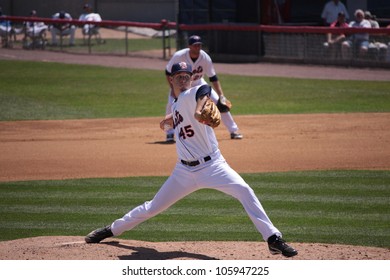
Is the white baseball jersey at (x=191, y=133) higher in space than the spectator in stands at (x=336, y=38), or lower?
higher

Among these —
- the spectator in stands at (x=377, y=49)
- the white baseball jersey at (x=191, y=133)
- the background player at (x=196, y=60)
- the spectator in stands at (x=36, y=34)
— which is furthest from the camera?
the spectator in stands at (x=36, y=34)

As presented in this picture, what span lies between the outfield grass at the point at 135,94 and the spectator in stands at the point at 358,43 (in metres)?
1.96

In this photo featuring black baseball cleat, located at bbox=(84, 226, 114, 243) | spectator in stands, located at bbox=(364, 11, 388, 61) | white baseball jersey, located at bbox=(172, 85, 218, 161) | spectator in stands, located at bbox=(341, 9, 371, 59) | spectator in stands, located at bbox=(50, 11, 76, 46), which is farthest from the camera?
spectator in stands, located at bbox=(50, 11, 76, 46)

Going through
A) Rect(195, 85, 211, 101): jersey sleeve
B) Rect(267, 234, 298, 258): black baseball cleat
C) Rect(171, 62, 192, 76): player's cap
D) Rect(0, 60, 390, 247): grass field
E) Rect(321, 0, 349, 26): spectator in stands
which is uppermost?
Rect(171, 62, 192, 76): player's cap

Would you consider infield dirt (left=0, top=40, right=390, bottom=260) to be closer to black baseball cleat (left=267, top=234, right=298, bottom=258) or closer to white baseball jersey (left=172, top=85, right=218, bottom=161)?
black baseball cleat (left=267, top=234, right=298, bottom=258)

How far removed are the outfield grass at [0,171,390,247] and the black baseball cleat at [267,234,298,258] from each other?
1.32 m

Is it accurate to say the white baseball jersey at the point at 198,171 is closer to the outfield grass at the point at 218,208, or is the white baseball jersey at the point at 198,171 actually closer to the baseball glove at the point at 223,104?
the outfield grass at the point at 218,208

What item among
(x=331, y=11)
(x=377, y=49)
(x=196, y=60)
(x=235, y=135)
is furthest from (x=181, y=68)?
(x=331, y=11)

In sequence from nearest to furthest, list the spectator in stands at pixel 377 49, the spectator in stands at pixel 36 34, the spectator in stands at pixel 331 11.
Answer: the spectator in stands at pixel 377 49, the spectator in stands at pixel 331 11, the spectator in stands at pixel 36 34

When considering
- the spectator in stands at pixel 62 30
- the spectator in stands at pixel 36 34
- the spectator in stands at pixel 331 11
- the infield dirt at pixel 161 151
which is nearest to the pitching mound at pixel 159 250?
the infield dirt at pixel 161 151

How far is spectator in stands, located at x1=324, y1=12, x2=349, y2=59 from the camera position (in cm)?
2433

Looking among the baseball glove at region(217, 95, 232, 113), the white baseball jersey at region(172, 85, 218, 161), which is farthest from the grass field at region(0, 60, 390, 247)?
the baseball glove at region(217, 95, 232, 113)

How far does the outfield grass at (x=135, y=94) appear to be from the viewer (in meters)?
19.1

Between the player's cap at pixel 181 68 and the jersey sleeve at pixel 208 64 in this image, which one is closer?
the player's cap at pixel 181 68
